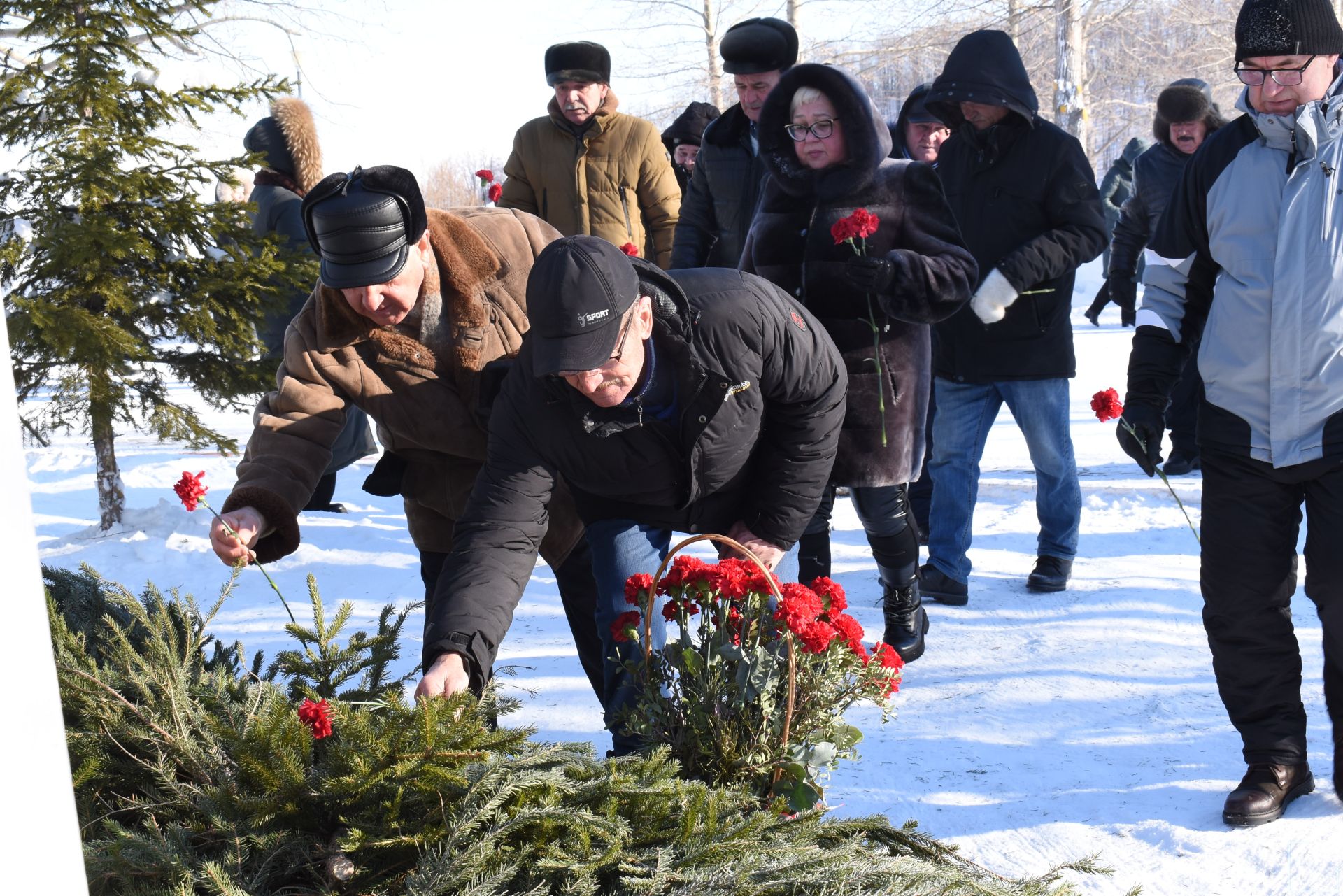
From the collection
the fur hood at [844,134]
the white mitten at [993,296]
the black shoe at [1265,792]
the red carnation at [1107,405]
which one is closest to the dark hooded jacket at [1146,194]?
the white mitten at [993,296]

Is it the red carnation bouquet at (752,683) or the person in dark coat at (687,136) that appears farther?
the person in dark coat at (687,136)

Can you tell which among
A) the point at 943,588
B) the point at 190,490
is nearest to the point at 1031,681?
the point at 943,588

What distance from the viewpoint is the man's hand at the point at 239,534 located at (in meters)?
2.71

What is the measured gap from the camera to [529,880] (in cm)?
183

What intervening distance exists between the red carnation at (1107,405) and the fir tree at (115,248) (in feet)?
14.7

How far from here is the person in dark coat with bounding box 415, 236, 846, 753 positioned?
7.79 feet

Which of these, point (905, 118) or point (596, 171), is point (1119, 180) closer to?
point (905, 118)

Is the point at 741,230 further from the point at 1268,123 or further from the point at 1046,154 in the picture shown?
the point at 1268,123

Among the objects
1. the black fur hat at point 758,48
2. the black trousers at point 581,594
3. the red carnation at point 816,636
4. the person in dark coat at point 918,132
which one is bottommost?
the black trousers at point 581,594

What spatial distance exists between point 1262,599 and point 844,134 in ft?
Result: 6.03

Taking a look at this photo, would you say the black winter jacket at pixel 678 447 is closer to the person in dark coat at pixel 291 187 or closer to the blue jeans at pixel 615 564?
the blue jeans at pixel 615 564

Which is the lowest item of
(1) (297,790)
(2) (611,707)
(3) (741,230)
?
(2) (611,707)

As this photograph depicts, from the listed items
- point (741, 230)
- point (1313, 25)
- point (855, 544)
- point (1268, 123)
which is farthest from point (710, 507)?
point (855, 544)

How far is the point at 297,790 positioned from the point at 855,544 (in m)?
4.04
